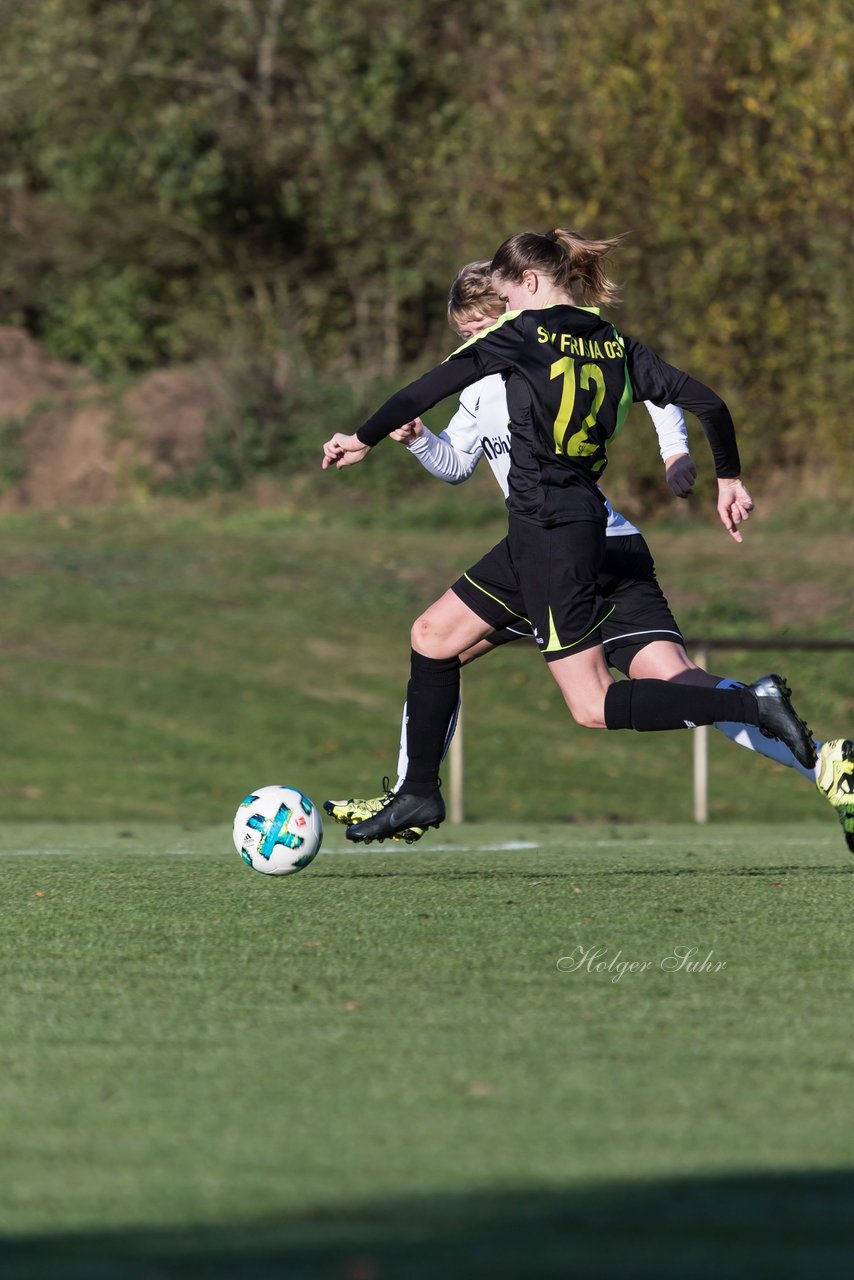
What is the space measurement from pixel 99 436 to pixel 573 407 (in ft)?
81.3

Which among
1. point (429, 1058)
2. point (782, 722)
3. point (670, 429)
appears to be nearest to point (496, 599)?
point (670, 429)

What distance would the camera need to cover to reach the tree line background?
87.2ft

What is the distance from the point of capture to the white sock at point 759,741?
6887 mm

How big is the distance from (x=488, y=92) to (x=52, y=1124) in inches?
1153

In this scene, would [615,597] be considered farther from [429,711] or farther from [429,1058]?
[429,1058]

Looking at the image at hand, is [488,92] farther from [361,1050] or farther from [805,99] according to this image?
[361,1050]

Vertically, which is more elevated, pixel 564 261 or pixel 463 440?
pixel 564 261

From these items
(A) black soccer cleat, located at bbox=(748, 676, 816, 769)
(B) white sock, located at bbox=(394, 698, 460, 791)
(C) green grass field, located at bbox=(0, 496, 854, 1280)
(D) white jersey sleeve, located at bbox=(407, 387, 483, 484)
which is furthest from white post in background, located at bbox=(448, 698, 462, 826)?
(A) black soccer cleat, located at bbox=(748, 676, 816, 769)

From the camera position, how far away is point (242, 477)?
29.7 metres

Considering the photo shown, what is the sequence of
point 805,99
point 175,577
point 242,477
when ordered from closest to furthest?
1. point 175,577
2. point 805,99
3. point 242,477

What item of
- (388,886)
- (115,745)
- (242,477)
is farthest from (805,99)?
(388,886)

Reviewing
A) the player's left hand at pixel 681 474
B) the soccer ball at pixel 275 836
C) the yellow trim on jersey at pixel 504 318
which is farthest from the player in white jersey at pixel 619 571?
the yellow trim on jersey at pixel 504 318

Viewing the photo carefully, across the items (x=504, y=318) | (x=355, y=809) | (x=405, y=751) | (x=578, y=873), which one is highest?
(x=504, y=318)

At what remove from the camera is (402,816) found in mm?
7410
